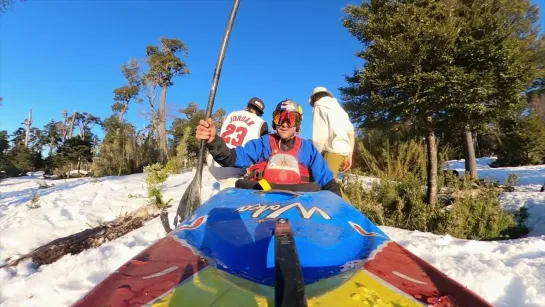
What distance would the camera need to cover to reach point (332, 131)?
403 cm

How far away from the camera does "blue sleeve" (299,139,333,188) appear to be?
3068 millimetres

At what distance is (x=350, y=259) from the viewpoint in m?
1.45

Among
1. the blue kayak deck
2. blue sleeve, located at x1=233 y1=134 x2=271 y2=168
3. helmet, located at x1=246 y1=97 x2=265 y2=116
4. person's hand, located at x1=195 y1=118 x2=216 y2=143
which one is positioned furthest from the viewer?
helmet, located at x1=246 y1=97 x2=265 y2=116

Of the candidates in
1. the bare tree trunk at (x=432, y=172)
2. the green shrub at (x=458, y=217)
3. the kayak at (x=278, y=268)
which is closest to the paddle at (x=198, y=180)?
the kayak at (x=278, y=268)

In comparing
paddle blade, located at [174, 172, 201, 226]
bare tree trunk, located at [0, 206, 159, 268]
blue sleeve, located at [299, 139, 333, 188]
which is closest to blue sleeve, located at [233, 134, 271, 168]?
blue sleeve, located at [299, 139, 333, 188]

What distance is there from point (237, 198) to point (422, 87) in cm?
424

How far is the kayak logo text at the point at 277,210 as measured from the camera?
1803 mm

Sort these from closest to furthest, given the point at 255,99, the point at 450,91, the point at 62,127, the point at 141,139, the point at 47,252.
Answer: the point at 47,252, the point at 255,99, the point at 450,91, the point at 141,139, the point at 62,127

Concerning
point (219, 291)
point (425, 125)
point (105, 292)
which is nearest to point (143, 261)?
point (105, 292)

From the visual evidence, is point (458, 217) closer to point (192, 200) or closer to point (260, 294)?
point (192, 200)

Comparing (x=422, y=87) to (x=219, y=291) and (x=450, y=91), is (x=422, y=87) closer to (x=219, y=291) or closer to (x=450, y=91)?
(x=450, y=91)

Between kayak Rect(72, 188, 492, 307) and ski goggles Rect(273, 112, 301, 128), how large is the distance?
1.24m

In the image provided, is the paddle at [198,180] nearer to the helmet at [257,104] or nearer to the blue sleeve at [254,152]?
the blue sleeve at [254,152]

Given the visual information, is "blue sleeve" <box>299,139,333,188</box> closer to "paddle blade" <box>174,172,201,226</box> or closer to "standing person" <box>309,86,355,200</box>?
"standing person" <box>309,86,355,200</box>
